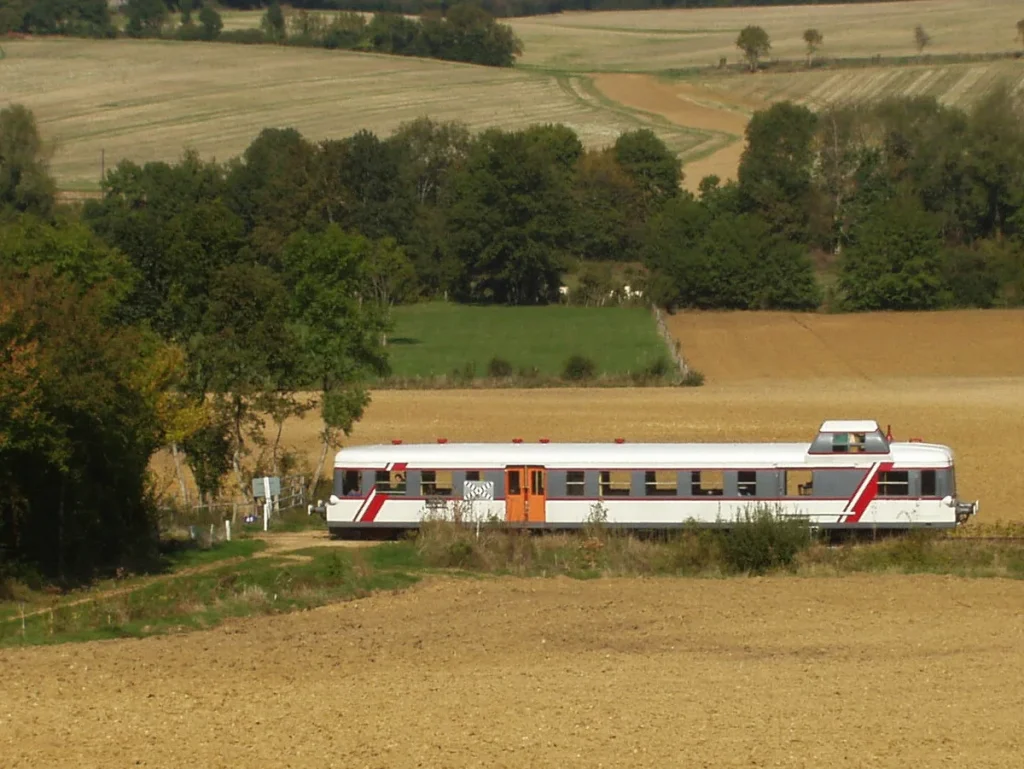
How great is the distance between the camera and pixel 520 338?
75125mm

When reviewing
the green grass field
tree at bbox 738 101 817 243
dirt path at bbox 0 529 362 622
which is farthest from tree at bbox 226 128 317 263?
dirt path at bbox 0 529 362 622

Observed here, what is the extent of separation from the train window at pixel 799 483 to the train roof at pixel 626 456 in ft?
0.55

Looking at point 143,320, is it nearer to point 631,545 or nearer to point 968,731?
point 631,545

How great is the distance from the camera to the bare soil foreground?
53.8 ft

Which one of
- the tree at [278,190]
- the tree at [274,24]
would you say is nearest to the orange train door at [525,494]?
the tree at [278,190]

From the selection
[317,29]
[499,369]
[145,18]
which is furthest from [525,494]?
[145,18]

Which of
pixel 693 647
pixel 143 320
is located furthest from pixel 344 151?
pixel 693 647

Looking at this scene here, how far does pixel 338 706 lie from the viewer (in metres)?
18.4

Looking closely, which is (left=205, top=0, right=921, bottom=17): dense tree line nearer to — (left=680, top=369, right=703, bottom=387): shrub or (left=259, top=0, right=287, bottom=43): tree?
(left=259, top=0, right=287, bottom=43): tree

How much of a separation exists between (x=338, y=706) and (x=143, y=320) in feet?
77.2

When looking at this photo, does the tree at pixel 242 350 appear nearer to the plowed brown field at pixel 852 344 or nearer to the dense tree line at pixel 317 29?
the plowed brown field at pixel 852 344

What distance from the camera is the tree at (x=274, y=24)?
164137mm

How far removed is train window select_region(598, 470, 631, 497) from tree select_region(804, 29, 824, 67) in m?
114

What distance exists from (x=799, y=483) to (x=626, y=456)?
3.19 m
